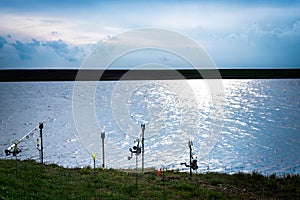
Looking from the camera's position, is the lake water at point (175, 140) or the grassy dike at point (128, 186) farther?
the lake water at point (175, 140)

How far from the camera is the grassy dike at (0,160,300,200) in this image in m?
9.06

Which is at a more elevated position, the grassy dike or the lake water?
the lake water

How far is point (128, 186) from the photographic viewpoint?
10.3m

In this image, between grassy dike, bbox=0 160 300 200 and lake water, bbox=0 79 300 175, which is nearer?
grassy dike, bbox=0 160 300 200

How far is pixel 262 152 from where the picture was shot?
2488 cm

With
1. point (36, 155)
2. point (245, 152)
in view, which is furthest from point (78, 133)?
point (245, 152)

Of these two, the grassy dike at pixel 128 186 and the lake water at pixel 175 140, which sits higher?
the lake water at pixel 175 140

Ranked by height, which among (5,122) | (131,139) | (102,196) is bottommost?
(102,196)

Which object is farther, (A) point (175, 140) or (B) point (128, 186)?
(A) point (175, 140)

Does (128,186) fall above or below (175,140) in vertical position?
below

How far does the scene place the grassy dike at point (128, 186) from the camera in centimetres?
906

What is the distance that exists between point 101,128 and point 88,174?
883 inches

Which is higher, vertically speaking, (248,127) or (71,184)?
(248,127)

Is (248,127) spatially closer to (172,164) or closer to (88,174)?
(172,164)
